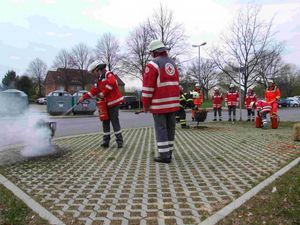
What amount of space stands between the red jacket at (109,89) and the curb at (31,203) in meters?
3.42

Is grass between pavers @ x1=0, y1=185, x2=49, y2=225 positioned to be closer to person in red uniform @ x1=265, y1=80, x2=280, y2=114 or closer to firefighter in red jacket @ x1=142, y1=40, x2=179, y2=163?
firefighter in red jacket @ x1=142, y1=40, x2=179, y2=163

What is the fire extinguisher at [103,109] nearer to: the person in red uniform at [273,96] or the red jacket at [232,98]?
the person in red uniform at [273,96]

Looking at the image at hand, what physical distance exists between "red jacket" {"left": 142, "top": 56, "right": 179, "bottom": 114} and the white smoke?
8.93 feet

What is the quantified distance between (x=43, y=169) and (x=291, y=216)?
4.05m

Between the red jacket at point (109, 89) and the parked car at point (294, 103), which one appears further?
the parked car at point (294, 103)

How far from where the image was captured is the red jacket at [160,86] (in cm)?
698

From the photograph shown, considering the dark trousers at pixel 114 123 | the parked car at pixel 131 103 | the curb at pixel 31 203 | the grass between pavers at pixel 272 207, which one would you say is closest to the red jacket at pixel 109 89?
the dark trousers at pixel 114 123

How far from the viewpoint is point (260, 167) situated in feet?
21.6

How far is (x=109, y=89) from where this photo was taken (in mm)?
8758

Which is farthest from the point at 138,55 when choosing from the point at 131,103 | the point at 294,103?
the point at 294,103

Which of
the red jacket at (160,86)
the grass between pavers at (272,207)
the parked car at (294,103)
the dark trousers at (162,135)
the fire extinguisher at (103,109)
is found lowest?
the parked car at (294,103)

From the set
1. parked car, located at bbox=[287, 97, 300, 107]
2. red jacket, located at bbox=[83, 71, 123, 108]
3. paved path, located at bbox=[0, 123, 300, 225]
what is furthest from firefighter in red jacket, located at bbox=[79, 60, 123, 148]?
parked car, located at bbox=[287, 97, 300, 107]

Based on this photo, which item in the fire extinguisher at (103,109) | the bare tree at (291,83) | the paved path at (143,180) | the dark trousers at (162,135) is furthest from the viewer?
the bare tree at (291,83)

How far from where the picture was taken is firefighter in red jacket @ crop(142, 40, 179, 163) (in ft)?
22.9
